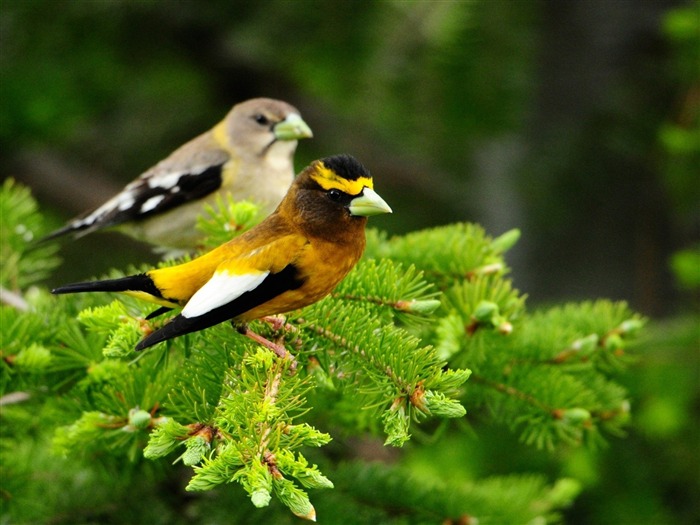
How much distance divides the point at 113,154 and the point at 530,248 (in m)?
3.95

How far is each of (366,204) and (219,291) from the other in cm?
55

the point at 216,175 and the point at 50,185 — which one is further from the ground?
the point at 216,175

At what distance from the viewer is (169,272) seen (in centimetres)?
287

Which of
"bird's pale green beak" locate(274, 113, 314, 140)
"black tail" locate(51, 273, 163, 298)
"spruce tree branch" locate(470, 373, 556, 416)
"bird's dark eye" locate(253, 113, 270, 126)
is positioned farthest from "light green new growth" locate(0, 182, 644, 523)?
"bird's dark eye" locate(253, 113, 270, 126)

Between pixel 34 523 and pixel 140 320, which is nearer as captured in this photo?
pixel 140 320

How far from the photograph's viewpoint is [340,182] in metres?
2.99

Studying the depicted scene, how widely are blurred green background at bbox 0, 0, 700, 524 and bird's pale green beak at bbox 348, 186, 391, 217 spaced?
3.23 m

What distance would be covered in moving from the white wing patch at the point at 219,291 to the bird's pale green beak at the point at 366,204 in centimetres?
37

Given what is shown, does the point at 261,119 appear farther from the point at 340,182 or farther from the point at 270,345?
the point at 270,345

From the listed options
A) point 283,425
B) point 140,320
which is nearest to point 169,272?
point 140,320

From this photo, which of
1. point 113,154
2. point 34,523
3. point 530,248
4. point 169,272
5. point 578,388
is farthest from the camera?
point 113,154

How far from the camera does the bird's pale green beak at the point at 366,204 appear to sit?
2904mm

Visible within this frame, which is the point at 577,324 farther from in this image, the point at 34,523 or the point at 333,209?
the point at 34,523

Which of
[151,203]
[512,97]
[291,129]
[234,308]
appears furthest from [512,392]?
[512,97]
